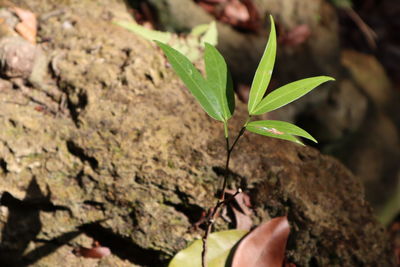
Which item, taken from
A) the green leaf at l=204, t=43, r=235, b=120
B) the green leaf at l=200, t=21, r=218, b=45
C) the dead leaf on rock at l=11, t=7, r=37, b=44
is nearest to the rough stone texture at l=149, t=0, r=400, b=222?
the green leaf at l=200, t=21, r=218, b=45

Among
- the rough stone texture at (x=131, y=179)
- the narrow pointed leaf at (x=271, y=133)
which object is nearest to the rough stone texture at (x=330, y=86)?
the rough stone texture at (x=131, y=179)

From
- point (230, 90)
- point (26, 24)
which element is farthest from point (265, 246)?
point (26, 24)

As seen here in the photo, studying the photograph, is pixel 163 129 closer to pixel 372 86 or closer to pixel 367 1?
pixel 372 86

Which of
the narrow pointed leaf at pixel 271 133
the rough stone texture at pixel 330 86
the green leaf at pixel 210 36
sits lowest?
the rough stone texture at pixel 330 86

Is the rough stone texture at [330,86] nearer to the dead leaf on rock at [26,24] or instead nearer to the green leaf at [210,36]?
the green leaf at [210,36]

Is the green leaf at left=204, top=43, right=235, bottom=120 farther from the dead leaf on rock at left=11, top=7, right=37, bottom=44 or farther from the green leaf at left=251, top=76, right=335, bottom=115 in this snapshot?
the dead leaf on rock at left=11, top=7, right=37, bottom=44

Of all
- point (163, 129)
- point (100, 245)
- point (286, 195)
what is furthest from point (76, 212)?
point (286, 195)

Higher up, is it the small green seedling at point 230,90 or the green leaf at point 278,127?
the small green seedling at point 230,90
